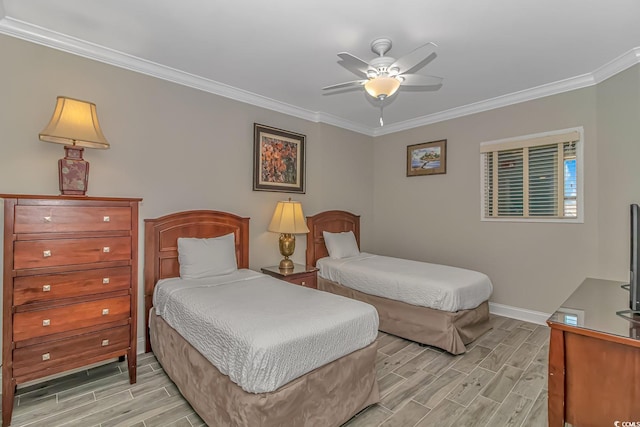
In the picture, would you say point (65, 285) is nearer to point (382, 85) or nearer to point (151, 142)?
point (151, 142)

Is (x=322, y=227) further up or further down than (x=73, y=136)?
further down

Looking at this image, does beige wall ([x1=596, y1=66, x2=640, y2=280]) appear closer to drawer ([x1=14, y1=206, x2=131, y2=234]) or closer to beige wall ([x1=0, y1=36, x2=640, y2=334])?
beige wall ([x1=0, y1=36, x2=640, y2=334])

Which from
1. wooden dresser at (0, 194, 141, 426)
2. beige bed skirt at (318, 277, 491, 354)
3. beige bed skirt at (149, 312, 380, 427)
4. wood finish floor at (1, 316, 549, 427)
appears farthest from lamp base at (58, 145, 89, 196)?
beige bed skirt at (318, 277, 491, 354)

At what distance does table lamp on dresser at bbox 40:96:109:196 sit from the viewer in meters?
2.18

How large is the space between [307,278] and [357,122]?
8.58 feet

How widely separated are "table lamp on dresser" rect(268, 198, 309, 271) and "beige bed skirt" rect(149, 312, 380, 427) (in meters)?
1.63

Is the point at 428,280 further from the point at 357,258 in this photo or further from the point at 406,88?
the point at 406,88

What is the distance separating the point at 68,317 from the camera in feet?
6.91

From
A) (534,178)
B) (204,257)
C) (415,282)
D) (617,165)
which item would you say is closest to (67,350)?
(204,257)

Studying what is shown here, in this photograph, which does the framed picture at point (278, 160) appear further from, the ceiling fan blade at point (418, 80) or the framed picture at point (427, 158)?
the ceiling fan blade at point (418, 80)

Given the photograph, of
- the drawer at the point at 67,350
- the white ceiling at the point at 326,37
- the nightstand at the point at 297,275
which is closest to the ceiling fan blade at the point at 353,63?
the white ceiling at the point at 326,37

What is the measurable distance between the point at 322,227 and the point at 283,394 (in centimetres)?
297

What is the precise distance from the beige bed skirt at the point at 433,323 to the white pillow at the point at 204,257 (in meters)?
1.62

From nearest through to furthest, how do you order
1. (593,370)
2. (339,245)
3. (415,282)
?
(593,370) → (415,282) → (339,245)
